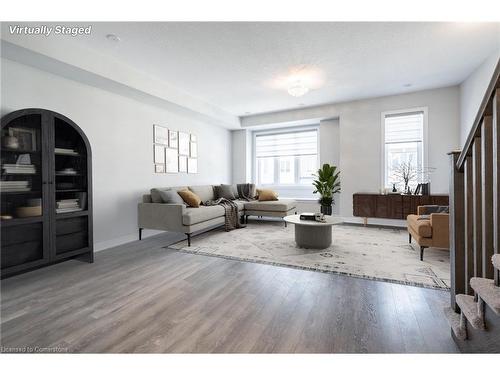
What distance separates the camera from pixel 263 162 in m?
7.21

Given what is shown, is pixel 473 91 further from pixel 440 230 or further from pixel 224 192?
pixel 224 192

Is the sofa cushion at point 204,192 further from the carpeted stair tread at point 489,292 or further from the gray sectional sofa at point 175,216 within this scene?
the carpeted stair tread at point 489,292

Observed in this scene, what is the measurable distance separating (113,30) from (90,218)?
2.17 metres

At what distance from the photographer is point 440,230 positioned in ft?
9.22

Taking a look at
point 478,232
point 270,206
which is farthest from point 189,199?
point 478,232

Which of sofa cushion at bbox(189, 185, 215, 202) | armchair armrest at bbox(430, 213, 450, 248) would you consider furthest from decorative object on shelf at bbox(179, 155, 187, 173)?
armchair armrest at bbox(430, 213, 450, 248)

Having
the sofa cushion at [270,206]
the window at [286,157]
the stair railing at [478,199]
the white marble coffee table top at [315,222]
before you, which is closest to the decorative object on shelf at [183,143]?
the sofa cushion at [270,206]

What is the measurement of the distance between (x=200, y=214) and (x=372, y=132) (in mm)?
4037

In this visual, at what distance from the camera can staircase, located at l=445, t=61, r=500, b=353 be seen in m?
1.14

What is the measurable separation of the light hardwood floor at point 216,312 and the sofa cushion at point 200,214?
96 cm

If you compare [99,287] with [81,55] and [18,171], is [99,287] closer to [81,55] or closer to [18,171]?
[18,171]

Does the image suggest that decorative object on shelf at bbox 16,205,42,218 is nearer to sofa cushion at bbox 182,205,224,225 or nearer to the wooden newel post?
sofa cushion at bbox 182,205,224,225

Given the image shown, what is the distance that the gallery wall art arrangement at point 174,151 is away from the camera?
460cm
